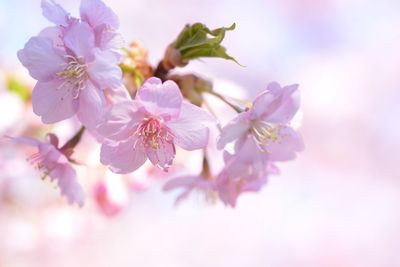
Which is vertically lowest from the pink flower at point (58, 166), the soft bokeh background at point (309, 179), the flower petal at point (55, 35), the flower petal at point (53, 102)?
the soft bokeh background at point (309, 179)

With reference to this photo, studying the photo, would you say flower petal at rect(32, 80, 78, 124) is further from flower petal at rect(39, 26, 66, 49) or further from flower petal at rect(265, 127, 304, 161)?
flower petal at rect(265, 127, 304, 161)

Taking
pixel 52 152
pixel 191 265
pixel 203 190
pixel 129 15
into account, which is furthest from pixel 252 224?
pixel 52 152

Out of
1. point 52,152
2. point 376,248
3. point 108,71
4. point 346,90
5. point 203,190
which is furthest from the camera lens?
point 346,90

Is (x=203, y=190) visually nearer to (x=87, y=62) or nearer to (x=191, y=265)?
(x=87, y=62)

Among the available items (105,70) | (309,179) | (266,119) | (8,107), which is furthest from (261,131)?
(309,179)

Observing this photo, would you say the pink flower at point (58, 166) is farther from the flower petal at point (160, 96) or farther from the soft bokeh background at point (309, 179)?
the soft bokeh background at point (309, 179)

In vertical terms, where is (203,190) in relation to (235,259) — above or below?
above

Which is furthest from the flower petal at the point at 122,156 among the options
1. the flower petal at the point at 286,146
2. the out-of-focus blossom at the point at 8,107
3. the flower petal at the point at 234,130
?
the out-of-focus blossom at the point at 8,107
